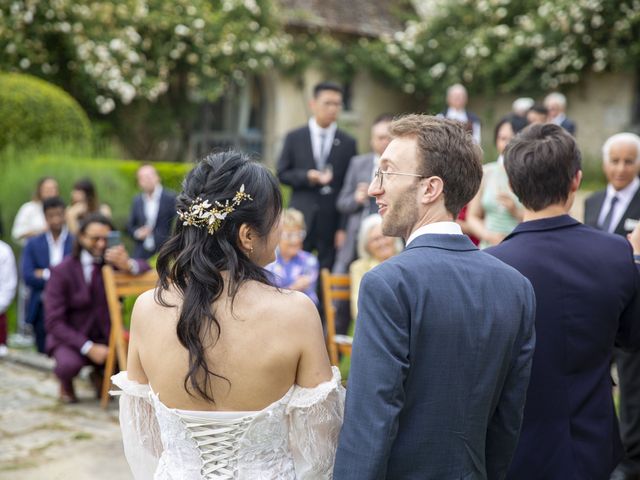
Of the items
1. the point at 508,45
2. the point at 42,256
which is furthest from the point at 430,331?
the point at 508,45

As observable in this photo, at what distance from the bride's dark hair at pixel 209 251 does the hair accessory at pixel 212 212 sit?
0.04 feet

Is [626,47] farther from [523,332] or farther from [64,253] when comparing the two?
[523,332]

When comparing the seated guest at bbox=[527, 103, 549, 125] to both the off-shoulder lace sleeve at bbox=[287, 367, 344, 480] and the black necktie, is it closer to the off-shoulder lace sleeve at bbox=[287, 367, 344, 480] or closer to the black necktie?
the black necktie

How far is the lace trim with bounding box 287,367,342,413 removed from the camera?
2443mm

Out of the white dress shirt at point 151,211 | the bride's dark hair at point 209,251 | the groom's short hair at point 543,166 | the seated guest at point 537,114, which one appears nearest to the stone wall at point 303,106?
the white dress shirt at point 151,211

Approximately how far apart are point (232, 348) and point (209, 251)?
0.97 feet

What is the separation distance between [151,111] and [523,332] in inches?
674

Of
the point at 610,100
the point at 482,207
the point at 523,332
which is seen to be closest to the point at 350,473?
the point at 523,332

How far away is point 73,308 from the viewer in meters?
6.87

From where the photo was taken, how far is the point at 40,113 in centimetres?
1270

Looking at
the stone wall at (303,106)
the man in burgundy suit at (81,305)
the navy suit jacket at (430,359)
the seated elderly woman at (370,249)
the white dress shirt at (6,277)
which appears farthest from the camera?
the stone wall at (303,106)

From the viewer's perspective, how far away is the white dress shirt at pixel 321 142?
7.48m

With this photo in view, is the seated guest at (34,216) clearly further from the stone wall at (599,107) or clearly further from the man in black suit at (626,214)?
the stone wall at (599,107)

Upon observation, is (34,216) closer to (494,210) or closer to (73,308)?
(73,308)
